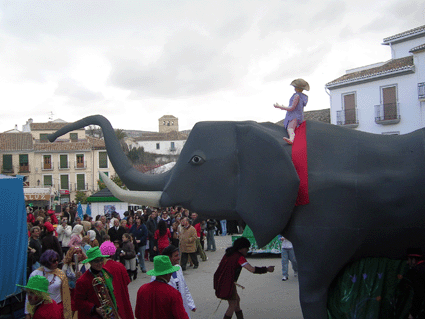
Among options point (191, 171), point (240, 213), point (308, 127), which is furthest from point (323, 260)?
point (191, 171)

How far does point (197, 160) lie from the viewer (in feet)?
15.1

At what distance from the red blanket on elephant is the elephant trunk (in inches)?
61.2

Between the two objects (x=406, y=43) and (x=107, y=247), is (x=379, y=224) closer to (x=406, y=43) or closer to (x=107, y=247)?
(x=107, y=247)

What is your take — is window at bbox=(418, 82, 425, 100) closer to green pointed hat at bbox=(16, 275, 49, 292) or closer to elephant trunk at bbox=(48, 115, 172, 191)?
elephant trunk at bbox=(48, 115, 172, 191)

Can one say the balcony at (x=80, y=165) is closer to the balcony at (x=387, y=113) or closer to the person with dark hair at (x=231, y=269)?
the balcony at (x=387, y=113)

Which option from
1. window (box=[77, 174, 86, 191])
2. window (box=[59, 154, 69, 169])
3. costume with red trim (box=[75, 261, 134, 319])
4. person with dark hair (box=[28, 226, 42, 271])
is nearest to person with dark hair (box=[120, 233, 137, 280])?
person with dark hair (box=[28, 226, 42, 271])

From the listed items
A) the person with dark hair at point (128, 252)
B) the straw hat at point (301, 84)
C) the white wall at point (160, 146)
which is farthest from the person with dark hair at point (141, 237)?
the white wall at point (160, 146)

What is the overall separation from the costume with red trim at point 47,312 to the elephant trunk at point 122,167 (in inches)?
66.1

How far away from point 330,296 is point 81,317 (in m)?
2.56

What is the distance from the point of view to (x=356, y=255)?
13.2 ft

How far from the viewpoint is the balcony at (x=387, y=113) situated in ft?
78.9

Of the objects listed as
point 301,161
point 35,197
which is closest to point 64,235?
point 301,161

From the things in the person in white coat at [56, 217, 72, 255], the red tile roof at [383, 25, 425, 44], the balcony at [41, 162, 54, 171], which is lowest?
the person in white coat at [56, 217, 72, 255]

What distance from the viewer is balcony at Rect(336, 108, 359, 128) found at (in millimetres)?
26000
